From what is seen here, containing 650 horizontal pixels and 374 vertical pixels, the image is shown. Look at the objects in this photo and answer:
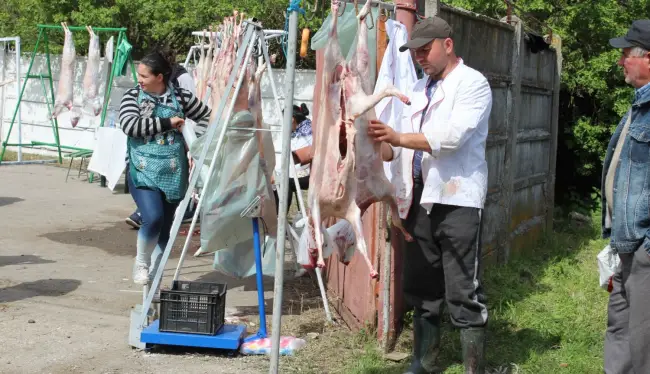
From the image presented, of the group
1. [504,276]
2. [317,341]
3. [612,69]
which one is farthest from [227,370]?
[612,69]

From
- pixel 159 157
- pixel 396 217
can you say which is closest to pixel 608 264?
pixel 396 217

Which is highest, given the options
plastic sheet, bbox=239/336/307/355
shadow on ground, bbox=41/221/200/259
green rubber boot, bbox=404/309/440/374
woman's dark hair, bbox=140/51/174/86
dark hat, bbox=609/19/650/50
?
dark hat, bbox=609/19/650/50

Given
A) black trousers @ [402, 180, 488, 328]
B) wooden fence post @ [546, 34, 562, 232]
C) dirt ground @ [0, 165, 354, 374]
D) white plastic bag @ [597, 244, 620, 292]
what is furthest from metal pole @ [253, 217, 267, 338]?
wooden fence post @ [546, 34, 562, 232]

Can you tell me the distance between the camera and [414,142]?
4.44m

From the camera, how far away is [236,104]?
5.88 metres

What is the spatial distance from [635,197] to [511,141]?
3916 mm

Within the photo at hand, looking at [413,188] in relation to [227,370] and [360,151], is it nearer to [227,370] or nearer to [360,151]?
[360,151]

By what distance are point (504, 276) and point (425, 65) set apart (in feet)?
11.5

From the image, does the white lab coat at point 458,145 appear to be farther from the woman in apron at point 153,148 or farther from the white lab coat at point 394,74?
the woman in apron at point 153,148

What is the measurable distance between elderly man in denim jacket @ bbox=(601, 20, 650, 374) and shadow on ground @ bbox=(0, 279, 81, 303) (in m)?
4.43

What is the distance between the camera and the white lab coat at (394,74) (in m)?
4.82

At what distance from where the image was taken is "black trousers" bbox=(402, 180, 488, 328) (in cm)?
465

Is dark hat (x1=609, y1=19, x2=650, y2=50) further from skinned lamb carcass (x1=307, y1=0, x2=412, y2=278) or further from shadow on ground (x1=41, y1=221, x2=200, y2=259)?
shadow on ground (x1=41, y1=221, x2=200, y2=259)

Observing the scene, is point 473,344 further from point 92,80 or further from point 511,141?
point 92,80
